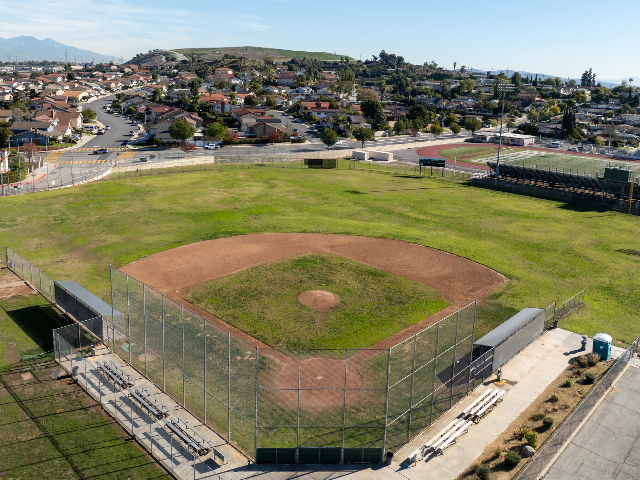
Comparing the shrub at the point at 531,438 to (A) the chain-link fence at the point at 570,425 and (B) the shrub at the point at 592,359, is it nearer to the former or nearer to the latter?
(A) the chain-link fence at the point at 570,425

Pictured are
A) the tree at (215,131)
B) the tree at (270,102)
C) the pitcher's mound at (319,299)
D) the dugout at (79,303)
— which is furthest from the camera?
the tree at (270,102)

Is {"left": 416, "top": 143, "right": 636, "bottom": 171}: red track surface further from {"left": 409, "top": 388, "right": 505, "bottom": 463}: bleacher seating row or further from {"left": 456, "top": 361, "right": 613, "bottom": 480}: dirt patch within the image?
{"left": 409, "top": 388, "right": 505, "bottom": 463}: bleacher seating row

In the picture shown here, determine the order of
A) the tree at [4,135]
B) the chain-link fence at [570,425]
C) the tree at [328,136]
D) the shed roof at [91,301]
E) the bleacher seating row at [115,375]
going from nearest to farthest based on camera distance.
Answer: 1. the chain-link fence at [570,425]
2. the bleacher seating row at [115,375]
3. the shed roof at [91,301]
4. the tree at [4,135]
5. the tree at [328,136]

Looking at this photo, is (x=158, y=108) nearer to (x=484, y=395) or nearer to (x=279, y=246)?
(x=279, y=246)

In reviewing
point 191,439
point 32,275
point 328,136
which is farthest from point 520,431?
point 328,136

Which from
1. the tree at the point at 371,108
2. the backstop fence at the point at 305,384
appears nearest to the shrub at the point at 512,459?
the backstop fence at the point at 305,384

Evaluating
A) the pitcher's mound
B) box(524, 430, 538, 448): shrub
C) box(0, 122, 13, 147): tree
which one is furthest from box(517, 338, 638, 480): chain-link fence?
box(0, 122, 13, 147): tree
